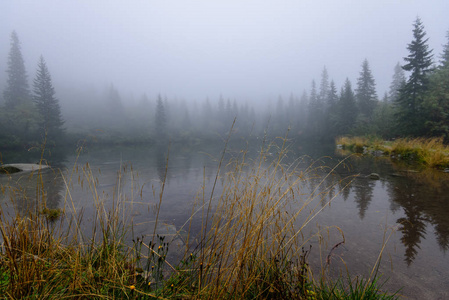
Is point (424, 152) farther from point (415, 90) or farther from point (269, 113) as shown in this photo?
point (269, 113)

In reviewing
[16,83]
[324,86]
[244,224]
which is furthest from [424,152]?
[16,83]

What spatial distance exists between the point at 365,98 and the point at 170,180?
51333mm

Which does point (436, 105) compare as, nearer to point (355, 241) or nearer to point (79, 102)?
point (355, 241)

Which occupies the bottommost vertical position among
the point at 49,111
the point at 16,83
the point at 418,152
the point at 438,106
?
the point at 418,152

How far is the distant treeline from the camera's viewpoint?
20.4m

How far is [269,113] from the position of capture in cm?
3147

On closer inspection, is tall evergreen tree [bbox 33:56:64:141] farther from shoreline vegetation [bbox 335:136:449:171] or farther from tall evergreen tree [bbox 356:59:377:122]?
tall evergreen tree [bbox 356:59:377:122]

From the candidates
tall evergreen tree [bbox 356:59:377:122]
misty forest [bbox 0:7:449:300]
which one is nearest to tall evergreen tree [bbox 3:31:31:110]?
misty forest [bbox 0:7:449:300]

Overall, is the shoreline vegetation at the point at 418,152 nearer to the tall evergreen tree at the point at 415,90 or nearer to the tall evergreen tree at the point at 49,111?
the tall evergreen tree at the point at 415,90

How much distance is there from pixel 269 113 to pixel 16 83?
192 ft

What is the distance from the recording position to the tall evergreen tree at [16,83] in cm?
4585

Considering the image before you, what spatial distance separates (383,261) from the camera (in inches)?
124

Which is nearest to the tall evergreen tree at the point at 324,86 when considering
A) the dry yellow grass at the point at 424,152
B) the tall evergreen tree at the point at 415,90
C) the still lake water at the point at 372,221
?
the tall evergreen tree at the point at 415,90

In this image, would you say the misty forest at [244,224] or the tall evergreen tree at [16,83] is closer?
the misty forest at [244,224]
